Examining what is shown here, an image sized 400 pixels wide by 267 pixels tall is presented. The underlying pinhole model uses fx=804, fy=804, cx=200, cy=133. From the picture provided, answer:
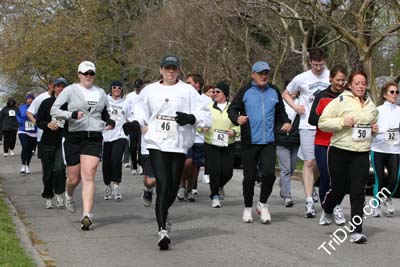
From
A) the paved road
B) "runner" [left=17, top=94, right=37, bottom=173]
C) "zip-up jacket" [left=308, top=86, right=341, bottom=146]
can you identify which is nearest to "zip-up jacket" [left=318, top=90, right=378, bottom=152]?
"zip-up jacket" [left=308, top=86, right=341, bottom=146]

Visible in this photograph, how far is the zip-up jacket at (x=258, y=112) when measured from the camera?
391 inches

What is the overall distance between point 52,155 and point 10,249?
4457 millimetres

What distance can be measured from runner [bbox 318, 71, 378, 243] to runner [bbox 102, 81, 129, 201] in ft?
16.0

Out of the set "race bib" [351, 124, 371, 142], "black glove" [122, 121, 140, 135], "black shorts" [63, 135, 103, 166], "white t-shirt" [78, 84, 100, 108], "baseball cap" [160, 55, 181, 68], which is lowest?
"black shorts" [63, 135, 103, 166]

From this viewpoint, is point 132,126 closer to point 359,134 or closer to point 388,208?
point 359,134

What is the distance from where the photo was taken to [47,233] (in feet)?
31.3

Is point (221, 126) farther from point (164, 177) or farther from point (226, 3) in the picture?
point (226, 3)

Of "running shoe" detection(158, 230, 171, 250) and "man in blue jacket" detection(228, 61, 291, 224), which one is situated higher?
"man in blue jacket" detection(228, 61, 291, 224)

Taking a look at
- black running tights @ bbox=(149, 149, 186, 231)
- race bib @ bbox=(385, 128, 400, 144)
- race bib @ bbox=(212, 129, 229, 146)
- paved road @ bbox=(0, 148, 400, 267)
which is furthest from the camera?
race bib @ bbox=(212, 129, 229, 146)

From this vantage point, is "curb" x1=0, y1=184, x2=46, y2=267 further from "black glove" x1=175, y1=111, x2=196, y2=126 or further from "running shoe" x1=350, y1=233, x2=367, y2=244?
"running shoe" x1=350, y1=233, x2=367, y2=244

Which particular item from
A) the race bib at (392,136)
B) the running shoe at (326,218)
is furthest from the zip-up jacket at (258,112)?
the race bib at (392,136)

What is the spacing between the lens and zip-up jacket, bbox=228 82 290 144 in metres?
9.92

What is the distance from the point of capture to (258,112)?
32.8 feet

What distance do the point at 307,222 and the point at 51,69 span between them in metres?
39.8
